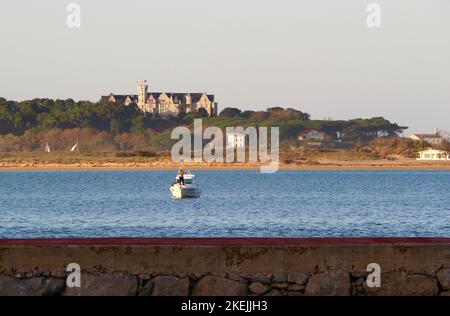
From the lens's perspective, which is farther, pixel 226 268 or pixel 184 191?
pixel 184 191

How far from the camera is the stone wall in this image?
17.2 metres

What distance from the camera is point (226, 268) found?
17.2 meters

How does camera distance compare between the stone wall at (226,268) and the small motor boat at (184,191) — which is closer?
the stone wall at (226,268)

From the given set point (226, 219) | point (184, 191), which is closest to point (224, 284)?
point (226, 219)

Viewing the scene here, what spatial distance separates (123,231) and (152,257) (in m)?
29.2

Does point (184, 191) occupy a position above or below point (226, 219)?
below

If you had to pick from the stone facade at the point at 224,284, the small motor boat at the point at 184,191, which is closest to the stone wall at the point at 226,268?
the stone facade at the point at 224,284

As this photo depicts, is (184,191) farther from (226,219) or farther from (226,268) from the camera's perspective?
(226,268)

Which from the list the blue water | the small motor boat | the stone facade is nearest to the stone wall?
the stone facade

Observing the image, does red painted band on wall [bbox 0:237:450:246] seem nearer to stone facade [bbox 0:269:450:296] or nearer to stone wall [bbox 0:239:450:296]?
stone wall [bbox 0:239:450:296]

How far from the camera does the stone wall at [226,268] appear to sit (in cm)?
1716

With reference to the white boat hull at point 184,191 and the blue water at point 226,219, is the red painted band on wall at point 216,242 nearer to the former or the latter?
the blue water at point 226,219

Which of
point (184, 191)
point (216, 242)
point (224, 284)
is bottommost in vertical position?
point (184, 191)

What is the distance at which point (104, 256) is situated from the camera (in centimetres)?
1722
